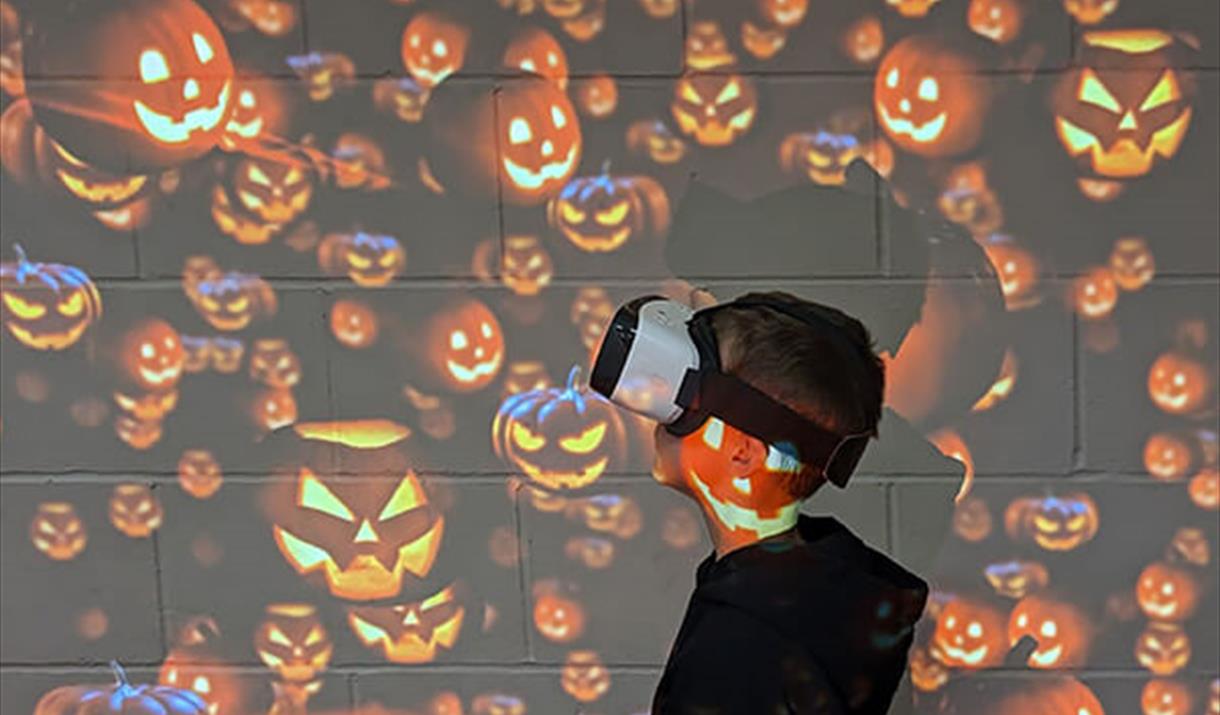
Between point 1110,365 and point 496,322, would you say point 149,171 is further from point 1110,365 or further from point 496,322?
point 1110,365

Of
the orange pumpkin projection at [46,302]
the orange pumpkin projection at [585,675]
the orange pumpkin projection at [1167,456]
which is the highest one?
the orange pumpkin projection at [46,302]

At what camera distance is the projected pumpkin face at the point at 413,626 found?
1906mm

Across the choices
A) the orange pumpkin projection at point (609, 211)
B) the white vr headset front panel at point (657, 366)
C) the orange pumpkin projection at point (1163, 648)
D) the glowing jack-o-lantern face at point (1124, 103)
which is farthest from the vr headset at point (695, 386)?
the orange pumpkin projection at point (1163, 648)

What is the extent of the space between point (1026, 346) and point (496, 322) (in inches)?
23.8

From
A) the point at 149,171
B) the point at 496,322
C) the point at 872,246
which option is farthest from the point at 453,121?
the point at 872,246

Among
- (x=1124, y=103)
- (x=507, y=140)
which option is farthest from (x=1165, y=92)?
(x=507, y=140)

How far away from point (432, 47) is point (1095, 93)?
74cm

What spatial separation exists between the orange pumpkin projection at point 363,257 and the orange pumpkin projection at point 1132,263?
805 mm

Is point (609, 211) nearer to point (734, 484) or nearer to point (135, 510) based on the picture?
point (734, 484)

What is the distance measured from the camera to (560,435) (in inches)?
73.3

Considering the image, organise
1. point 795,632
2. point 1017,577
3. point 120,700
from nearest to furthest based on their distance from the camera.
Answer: point 795,632 < point 1017,577 < point 120,700

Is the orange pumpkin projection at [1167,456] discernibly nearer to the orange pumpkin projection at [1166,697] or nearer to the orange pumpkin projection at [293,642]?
the orange pumpkin projection at [1166,697]

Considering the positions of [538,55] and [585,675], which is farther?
[585,675]

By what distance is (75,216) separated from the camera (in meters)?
1.85
